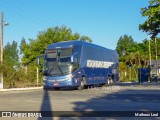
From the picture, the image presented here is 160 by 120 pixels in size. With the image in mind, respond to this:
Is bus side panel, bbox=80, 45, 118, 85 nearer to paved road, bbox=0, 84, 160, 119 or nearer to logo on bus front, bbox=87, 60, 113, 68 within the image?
logo on bus front, bbox=87, 60, 113, 68

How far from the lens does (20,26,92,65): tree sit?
53.7 m

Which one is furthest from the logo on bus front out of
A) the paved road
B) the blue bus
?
the paved road

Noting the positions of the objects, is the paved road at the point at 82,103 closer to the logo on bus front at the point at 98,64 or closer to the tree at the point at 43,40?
the logo on bus front at the point at 98,64

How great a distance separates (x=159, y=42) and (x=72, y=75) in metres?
74.5

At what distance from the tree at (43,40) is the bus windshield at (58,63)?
79.8ft

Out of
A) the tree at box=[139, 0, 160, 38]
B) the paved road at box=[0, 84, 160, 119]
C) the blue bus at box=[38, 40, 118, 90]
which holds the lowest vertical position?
the paved road at box=[0, 84, 160, 119]

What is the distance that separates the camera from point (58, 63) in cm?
2864

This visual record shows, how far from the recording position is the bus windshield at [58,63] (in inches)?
Result: 1117

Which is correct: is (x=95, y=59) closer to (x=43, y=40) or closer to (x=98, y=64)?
(x=98, y=64)

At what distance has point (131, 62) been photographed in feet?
268

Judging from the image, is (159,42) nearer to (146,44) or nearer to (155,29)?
(146,44)

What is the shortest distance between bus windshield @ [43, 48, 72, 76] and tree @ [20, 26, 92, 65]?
79.8 feet

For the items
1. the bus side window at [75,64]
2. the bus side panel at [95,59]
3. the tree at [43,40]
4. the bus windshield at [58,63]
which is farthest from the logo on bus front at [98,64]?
the tree at [43,40]

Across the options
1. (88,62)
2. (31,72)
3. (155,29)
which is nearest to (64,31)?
(31,72)
